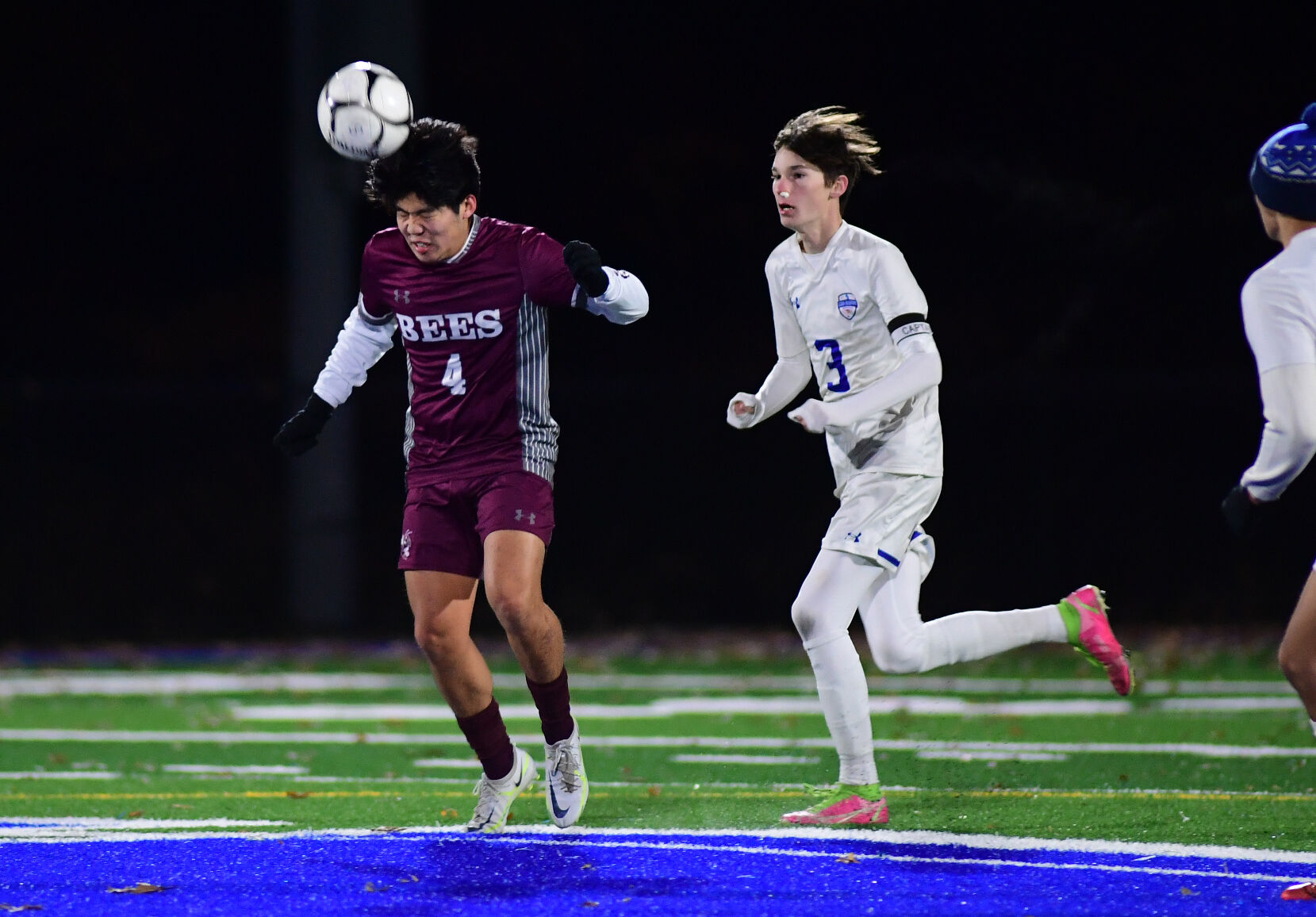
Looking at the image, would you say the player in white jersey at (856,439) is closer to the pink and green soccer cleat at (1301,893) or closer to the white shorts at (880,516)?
the white shorts at (880,516)

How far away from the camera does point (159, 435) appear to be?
2198 centimetres

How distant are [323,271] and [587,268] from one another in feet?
39.7

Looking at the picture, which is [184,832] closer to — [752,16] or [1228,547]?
[1228,547]

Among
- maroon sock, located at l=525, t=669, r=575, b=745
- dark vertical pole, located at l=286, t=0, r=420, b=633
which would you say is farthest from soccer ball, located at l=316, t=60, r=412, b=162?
dark vertical pole, located at l=286, t=0, r=420, b=633

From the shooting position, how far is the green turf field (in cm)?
715

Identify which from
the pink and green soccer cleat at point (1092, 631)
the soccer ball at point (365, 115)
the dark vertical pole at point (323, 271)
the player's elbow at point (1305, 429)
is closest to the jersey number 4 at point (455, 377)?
the soccer ball at point (365, 115)

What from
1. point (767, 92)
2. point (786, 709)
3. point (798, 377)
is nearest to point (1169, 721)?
point (786, 709)

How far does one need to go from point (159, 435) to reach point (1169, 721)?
14.1m

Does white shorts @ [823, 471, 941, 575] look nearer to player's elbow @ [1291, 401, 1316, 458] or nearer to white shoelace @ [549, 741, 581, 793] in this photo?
white shoelace @ [549, 741, 581, 793]

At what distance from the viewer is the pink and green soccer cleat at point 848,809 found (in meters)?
6.53

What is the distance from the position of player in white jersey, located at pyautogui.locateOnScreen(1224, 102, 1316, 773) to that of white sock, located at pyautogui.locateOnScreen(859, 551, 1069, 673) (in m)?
1.32

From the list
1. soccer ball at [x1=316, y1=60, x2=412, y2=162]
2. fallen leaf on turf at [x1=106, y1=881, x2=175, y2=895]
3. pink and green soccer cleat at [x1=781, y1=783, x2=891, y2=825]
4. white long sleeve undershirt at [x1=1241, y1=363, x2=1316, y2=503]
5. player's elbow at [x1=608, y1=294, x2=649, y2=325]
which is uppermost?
soccer ball at [x1=316, y1=60, x2=412, y2=162]

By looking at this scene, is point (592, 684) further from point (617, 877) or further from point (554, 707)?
point (617, 877)

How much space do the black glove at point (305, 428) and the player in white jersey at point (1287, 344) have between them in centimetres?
325
